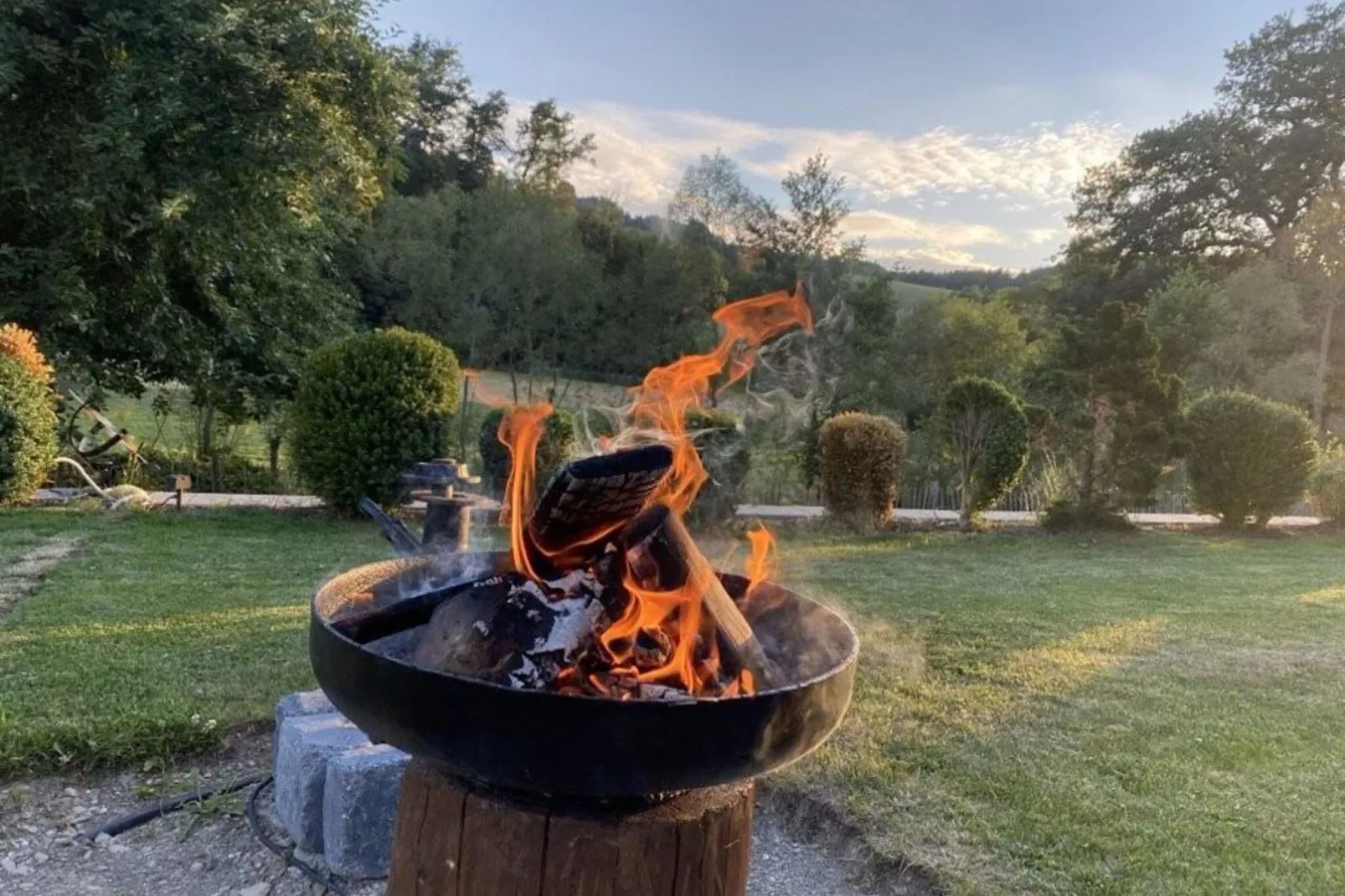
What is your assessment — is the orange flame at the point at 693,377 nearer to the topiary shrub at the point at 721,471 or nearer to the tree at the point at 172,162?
the topiary shrub at the point at 721,471

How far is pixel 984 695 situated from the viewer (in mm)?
3941

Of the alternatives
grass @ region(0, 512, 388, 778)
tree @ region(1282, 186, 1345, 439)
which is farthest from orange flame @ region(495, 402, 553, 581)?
tree @ region(1282, 186, 1345, 439)

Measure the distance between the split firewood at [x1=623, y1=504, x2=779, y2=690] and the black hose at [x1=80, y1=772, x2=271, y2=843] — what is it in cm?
187

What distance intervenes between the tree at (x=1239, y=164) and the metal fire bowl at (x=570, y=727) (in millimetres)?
25373

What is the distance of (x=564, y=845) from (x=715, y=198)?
581 inches

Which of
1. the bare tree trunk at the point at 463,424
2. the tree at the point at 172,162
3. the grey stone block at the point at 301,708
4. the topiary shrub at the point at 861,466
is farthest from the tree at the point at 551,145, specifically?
the grey stone block at the point at 301,708

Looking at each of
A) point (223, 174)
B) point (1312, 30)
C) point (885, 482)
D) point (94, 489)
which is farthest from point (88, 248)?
point (1312, 30)

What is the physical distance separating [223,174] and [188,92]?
0.72 m

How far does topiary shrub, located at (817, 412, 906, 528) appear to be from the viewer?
8461mm

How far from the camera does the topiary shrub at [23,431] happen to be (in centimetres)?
650

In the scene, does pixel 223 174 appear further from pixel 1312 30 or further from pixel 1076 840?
pixel 1312 30

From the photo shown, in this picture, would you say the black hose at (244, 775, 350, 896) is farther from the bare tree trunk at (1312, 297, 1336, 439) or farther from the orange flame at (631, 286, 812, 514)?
the bare tree trunk at (1312, 297, 1336, 439)

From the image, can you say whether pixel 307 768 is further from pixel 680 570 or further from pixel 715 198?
pixel 715 198

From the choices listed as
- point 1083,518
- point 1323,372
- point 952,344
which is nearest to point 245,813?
point 1083,518
